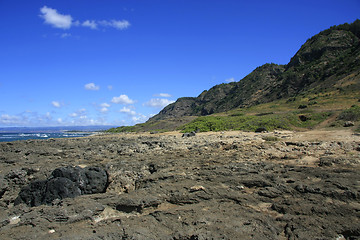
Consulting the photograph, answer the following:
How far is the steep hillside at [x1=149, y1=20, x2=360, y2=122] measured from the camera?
1876 inches

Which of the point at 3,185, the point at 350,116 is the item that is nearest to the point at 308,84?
the point at 350,116

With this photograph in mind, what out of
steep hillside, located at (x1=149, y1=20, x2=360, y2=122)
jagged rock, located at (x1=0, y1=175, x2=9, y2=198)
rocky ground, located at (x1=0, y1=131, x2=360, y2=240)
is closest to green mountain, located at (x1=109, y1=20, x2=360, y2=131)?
steep hillside, located at (x1=149, y1=20, x2=360, y2=122)

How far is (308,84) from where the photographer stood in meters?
55.7

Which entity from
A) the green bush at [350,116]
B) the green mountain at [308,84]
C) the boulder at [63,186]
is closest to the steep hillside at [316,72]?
the green mountain at [308,84]

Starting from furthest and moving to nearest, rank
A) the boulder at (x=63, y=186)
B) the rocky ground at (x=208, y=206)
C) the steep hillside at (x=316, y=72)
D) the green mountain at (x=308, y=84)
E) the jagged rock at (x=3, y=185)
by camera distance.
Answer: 1. the steep hillside at (x=316, y=72)
2. the green mountain at (x=308, y=84)
3. the jagged rock at (x=3, y=185)
4. the boulder at (x=63, y=186)
5. the rocky ground at (x=208, y=206)

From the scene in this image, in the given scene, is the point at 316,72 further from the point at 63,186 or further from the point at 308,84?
the point at 63,186

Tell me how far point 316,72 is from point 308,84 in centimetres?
407

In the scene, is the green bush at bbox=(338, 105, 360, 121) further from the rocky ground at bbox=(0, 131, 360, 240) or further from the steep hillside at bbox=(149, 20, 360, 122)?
the steep hillside at bbox=(149, 20, 360, 122)

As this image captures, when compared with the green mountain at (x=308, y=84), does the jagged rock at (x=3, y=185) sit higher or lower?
lower

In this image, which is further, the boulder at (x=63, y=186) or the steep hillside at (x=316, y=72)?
the steep hillside at (x=316, y=72)

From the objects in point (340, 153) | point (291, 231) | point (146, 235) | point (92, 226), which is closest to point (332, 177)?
point (291, 231)

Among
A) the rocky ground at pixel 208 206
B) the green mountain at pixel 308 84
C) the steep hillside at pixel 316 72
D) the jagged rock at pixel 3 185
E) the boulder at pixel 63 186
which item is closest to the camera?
the rocky ground at pixel 208 206

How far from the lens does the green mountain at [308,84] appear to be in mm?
36791

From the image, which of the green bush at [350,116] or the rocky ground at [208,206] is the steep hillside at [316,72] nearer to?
the green bush at [350,116]
